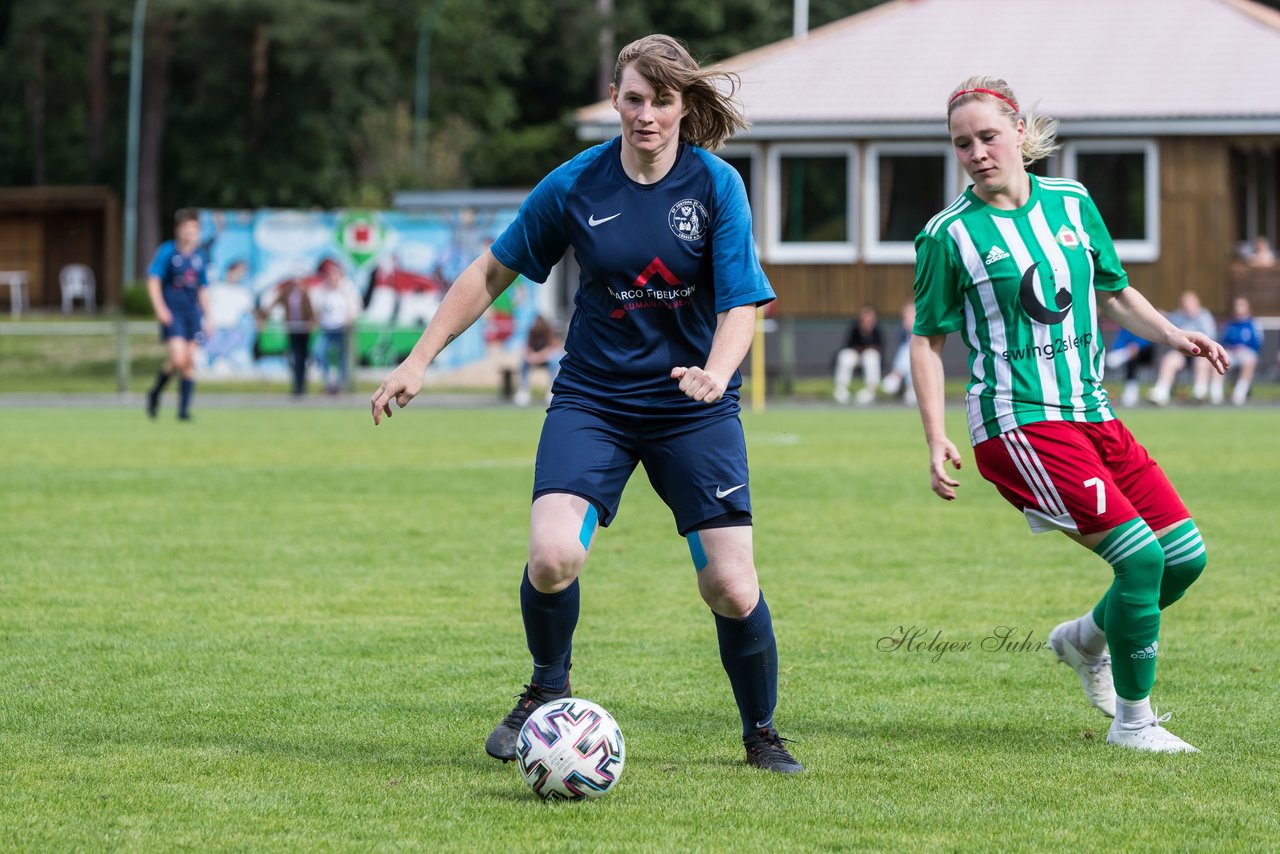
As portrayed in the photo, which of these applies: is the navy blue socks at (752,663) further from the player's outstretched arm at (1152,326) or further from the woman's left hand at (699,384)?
the player's outstretched arm at (1152,326)

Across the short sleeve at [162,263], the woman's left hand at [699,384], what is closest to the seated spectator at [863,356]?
the short sleeve at [162,263]

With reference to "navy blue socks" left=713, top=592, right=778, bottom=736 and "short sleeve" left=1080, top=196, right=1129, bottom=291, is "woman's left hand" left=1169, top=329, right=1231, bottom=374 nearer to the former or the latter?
"short sleeve" left=1080, top=196, right=1129, bottom=291

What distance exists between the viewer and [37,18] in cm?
5212

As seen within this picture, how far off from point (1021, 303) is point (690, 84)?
121 cm

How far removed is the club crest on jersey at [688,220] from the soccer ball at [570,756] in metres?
1.37

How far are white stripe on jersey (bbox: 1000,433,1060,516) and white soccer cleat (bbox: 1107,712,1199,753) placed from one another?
2.28 feet

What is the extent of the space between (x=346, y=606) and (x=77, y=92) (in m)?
57.6

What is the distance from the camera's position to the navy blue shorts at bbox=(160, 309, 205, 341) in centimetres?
1969

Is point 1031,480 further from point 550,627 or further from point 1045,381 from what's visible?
point 550,627

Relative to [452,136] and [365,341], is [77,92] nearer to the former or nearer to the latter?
[452,136]

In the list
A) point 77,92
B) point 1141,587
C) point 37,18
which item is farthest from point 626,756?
point 77,92

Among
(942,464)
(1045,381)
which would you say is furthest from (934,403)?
(1045,381)

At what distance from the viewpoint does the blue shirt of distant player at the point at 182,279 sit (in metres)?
19.5

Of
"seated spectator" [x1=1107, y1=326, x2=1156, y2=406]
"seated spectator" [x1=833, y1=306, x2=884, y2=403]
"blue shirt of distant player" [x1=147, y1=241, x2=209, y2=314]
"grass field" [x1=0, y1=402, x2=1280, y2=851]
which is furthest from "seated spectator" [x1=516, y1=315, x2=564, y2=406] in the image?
"grass field" [x1=0, y1=402, x2=1280, y2=851]
